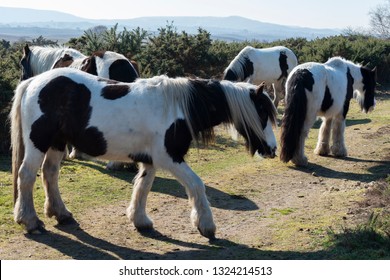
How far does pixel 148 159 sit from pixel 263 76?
985 cm

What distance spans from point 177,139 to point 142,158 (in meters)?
0.49

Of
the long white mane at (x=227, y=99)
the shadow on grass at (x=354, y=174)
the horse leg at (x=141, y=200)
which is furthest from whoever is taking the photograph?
the shadow on grass at (x=354, y=174)

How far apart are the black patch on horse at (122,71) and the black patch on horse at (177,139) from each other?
3632 mm

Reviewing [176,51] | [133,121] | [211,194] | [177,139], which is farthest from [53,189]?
[176,51]

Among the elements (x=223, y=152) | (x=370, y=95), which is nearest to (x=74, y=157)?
(x=223, y=152)

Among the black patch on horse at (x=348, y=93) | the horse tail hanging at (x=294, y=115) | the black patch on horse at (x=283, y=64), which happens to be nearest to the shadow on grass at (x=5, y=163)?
the horse tail hanging at (x=294, y=115)

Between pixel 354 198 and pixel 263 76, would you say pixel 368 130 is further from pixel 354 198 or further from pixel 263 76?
pixel 354 198

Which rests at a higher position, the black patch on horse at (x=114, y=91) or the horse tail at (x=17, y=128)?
the black patch on horse at (x=114, y=91)

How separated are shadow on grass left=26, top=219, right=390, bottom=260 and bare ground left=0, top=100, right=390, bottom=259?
1cm

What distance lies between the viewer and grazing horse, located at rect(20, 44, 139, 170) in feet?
30.6

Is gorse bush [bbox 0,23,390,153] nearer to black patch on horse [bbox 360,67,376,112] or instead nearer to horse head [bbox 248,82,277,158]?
black patch on horse [bbox 360,67,376,112]

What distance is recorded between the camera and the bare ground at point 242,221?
18.8 ft

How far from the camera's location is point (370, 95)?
12.0 metres

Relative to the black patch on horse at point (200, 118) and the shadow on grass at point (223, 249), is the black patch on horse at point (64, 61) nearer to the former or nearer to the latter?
the black patch on horse at point (200, 118)
